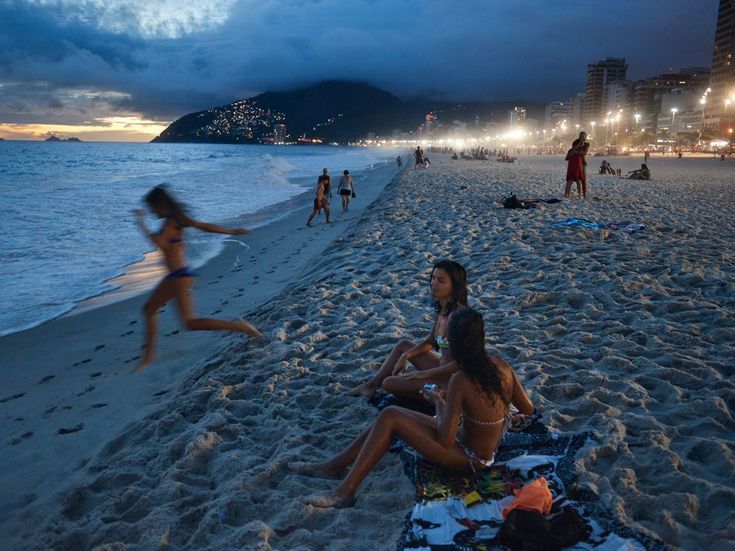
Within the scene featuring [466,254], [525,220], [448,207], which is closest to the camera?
[466,254]

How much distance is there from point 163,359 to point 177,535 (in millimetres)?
3100

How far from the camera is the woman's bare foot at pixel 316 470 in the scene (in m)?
3.22

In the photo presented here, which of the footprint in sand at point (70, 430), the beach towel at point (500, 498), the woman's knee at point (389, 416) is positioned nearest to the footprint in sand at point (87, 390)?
the footprint in sand at point (70, 430)

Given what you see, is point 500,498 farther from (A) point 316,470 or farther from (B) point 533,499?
(A) point 316,470

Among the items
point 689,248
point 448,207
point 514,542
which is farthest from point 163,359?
point 448,207

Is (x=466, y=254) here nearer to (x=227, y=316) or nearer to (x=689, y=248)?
(x=689, y=248)

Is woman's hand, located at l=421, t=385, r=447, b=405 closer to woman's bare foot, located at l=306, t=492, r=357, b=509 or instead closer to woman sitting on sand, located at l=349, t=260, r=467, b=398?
woman sitting on sand, located at l=349, t=260, r=467, b=398

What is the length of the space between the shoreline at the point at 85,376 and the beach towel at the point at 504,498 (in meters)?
2.34

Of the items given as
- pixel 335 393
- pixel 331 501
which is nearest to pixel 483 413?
pixel 331 501

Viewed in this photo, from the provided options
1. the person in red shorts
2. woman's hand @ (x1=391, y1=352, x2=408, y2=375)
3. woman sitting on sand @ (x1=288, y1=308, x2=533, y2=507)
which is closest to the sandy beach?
woman sitting on sand @ (x1=288, y1=308, x2=533, y2=507)

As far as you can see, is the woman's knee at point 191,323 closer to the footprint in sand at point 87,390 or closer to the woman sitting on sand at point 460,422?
the footprint in sand at point 87,390

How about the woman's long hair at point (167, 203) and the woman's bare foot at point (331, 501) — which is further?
the woman's long hair at point (167, 203)

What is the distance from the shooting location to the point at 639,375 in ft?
13.5

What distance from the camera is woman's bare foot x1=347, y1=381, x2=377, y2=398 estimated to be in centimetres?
412
